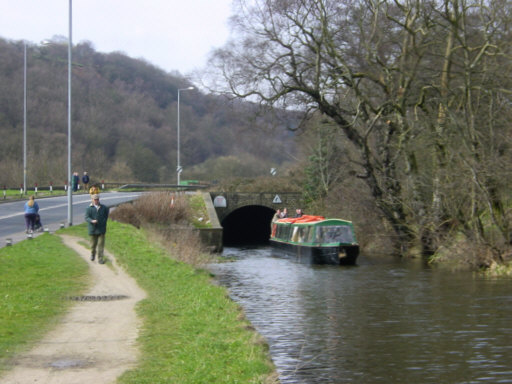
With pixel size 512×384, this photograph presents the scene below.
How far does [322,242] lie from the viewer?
34.3m

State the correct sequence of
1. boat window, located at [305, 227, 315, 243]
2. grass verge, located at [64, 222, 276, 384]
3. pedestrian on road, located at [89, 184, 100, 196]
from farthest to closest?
1. boat window, located at [305, 227, 315, 243]
2. pedestrian on road, located at [89, 184, 100, 196]
3. grass verge, located at [64, 222, 276, 384]

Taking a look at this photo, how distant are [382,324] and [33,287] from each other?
7498 mm

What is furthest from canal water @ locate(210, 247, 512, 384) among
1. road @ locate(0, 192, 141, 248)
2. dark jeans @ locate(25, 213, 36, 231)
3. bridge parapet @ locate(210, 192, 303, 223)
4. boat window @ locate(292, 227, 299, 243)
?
bridge parapet @ locate(210, 192, 303, 223)

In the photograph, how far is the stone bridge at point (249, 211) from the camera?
5412 centimetres

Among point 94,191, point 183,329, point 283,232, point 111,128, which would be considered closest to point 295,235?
point 283,232

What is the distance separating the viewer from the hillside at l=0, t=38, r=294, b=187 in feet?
265

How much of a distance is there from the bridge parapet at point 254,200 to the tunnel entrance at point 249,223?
8.75 metres

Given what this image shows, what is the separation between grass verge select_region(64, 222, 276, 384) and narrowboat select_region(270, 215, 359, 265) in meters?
13.7

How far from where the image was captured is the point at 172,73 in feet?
401

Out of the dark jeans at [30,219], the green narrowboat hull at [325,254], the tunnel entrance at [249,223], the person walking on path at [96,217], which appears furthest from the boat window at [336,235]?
the tunnel entrance at [249,223]

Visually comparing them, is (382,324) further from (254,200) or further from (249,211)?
(249,211)

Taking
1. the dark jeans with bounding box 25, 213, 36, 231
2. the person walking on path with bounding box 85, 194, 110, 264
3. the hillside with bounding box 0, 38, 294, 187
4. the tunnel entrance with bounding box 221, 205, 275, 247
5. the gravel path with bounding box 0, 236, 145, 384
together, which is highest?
the hillside with bounding box 0, 38, 294, 187

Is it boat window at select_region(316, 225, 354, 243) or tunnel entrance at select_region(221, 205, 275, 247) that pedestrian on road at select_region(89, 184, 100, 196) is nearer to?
boat window at select_region(316, 225, 354, 243)

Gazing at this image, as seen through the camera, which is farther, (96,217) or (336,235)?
(336,235)
